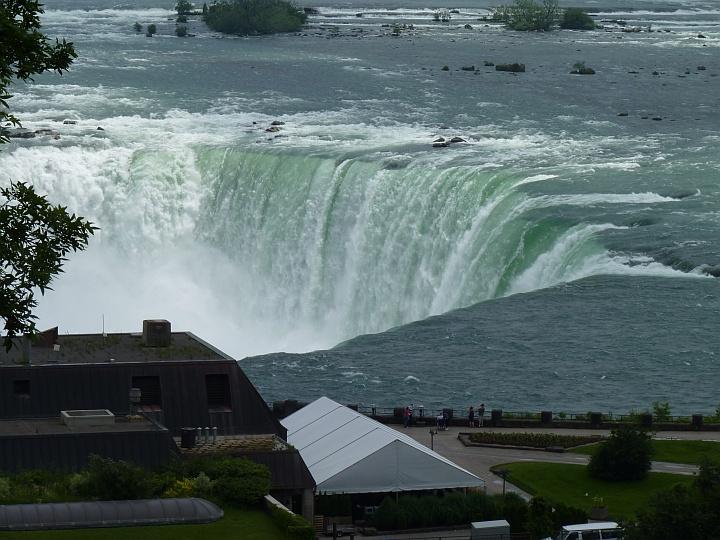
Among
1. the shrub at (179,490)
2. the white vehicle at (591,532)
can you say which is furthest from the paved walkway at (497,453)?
the shrub at (179,490)

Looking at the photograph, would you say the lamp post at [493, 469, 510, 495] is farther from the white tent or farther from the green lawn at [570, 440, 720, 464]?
the green lawn at [570, 440, 720, 464]

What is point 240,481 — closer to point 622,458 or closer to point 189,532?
point 189,532

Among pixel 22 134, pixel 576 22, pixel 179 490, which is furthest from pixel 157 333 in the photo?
pixel 576 22

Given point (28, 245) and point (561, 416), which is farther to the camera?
point (561, 416)

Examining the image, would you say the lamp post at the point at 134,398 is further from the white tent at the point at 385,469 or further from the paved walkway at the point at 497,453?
the paved walkway at the point at 497,453

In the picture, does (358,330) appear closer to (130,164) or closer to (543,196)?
(543,196)

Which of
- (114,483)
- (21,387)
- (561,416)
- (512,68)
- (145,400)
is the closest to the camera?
(114,483)

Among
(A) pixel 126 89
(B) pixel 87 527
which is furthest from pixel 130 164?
(B) pixel 87 527
